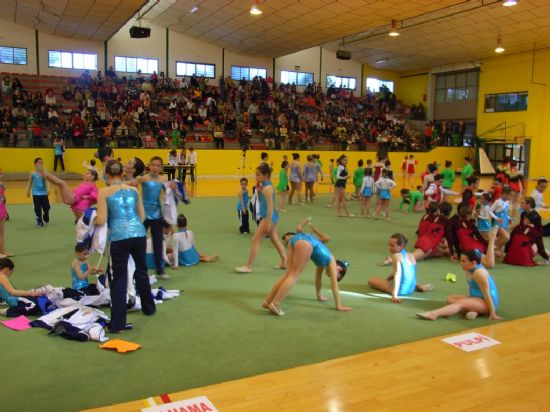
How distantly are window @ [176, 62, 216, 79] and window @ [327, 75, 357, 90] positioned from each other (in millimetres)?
8481

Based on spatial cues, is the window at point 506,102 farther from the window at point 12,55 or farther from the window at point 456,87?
the window at point 12,55

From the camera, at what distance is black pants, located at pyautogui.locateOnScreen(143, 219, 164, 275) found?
6.53 meters

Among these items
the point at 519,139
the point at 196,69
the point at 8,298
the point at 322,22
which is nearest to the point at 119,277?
the point at 8,298

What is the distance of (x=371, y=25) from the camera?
22625 mm

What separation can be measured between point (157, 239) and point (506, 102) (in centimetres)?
2813

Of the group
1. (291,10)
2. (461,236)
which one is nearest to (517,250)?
(461,236)

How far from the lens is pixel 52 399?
3.55 metres

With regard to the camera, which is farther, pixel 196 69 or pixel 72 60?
pixel 196 69

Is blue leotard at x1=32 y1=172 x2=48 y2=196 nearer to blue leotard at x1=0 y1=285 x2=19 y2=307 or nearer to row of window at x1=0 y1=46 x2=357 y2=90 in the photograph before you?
blue leotard at x1=0 y1=285 x2=19 y2=307

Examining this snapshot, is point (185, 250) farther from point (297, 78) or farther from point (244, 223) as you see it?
point (297, 78)

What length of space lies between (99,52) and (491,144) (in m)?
23.6

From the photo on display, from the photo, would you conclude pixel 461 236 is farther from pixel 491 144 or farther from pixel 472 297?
pixel 491 144

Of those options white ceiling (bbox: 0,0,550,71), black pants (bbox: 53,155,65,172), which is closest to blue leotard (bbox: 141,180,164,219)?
white ceiling (bbox: 0,0,550,71)

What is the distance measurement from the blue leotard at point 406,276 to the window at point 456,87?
28.8m
